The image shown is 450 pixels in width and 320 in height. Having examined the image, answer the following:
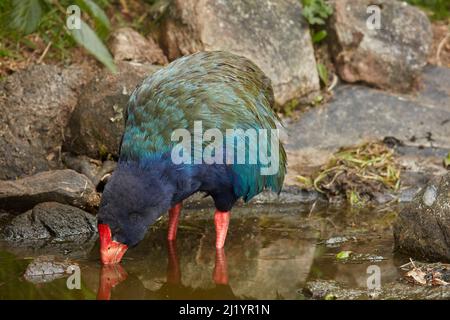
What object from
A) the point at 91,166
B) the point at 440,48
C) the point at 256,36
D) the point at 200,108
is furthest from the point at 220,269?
the point at 440,48

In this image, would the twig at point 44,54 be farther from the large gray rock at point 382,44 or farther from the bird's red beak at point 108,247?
the bird's red beak at point 108,247

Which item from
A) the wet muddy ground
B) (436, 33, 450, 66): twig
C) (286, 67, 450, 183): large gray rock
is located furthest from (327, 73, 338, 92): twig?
the wet muddy ground

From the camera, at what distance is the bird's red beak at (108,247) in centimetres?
484

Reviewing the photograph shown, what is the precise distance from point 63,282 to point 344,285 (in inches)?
63.4

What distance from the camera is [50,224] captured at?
18.7 ft

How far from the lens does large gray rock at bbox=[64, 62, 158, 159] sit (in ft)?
22.0

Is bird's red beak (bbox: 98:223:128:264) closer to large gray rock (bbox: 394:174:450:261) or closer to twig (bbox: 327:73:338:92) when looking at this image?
large gray rock (bbox: 394:174:450:261)

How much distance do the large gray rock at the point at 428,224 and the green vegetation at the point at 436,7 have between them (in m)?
4.28

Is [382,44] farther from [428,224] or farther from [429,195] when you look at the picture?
[428,224]

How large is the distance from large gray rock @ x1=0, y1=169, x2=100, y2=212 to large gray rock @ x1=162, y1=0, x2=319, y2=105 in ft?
6.58

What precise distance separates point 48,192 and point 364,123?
306cm

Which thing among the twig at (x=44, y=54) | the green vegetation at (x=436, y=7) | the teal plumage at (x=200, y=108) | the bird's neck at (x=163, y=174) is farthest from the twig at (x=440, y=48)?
the bird's neck at (x=163, y=174)
